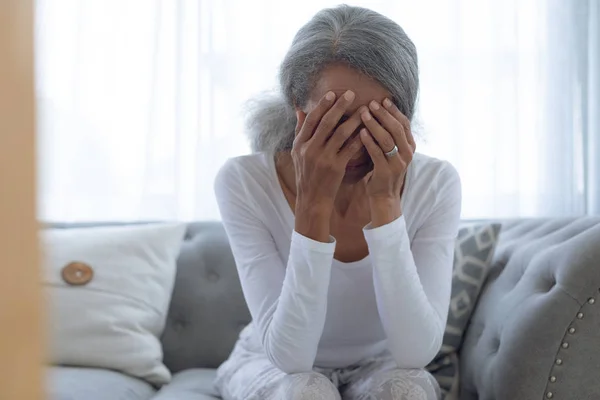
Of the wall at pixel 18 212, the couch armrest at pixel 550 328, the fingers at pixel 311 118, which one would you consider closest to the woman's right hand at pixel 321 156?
the fingers at pixel 311 118

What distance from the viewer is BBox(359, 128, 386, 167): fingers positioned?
1.20m

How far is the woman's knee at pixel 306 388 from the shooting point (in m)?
1.14

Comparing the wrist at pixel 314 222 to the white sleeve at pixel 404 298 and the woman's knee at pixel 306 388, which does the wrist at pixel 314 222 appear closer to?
the white sleeve at pixel 404 298

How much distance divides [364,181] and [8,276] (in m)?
1.05

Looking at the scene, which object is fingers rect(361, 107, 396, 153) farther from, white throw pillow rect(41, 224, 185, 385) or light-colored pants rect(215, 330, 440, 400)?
white throw pillow rect(41, 224, 185, 385)

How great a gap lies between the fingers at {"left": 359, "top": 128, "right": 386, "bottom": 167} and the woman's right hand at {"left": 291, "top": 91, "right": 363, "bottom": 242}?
0.7 inches

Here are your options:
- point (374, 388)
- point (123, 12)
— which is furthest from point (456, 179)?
point (123, 12)

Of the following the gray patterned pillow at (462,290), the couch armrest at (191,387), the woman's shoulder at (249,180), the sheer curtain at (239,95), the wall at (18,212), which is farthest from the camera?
the sheer curtain at (239,95)

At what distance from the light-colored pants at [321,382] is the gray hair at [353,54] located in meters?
0.43

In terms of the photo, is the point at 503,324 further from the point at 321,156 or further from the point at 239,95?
the point at 239,95

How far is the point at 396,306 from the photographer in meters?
1.23

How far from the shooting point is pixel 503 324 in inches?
56.8

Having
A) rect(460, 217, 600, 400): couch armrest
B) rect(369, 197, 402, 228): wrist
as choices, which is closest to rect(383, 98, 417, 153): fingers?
rect(369, 197, 402, 228): wrist

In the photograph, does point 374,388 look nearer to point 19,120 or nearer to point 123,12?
point 19,120
